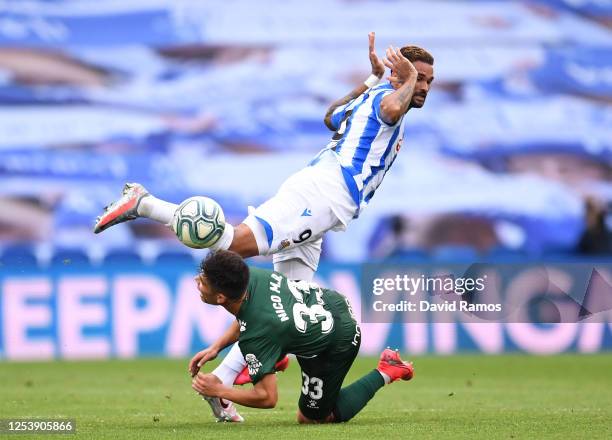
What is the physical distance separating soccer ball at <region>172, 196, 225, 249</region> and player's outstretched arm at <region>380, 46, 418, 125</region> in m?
1.50

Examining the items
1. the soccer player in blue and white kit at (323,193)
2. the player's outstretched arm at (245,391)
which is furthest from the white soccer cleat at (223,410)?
the player's outstretched arm at (245,391)

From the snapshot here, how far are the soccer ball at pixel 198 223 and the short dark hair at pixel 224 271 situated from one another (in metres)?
0.61

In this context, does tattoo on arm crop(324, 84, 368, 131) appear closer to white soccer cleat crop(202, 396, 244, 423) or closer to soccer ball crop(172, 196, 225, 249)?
soccer ball crop(172, 196, 225, 249)

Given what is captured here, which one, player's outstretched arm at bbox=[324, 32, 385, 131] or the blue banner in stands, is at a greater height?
player's outstretched arm at bbox=[324, 32, 385, 131]

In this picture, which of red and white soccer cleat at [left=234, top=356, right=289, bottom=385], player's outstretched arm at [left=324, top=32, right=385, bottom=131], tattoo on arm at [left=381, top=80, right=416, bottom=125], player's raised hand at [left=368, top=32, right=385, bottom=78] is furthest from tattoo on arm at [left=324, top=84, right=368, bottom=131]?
red and white soccer cleat at [left=234, top=356, right=289, bottom=385]

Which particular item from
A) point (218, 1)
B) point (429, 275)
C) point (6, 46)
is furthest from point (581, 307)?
point (6, 46)

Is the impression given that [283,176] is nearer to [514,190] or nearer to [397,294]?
[514,190]

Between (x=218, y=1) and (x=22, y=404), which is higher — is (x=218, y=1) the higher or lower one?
the higher one

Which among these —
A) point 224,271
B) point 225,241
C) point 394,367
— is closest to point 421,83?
point 225,241

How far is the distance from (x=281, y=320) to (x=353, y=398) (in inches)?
43.7

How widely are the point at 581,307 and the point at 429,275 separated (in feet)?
6.41

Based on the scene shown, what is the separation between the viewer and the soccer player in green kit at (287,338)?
7336 millimetres

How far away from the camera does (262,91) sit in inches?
902

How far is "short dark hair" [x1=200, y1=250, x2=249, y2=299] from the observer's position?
286 inches
